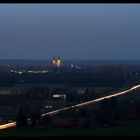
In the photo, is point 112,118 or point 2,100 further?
point 2,100

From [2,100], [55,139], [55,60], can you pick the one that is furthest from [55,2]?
[55,60]

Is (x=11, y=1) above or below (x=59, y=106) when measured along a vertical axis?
above

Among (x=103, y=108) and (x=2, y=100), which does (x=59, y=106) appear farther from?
(x=103, y=108)

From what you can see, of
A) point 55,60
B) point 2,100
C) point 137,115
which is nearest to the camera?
point 137,115

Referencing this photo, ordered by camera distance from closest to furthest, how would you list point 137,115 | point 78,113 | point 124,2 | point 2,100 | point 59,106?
point 124,2 < point 137,115 < point 78,113 < point 59,106 < point 2,100

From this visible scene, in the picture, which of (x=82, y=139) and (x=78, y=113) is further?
(x=78, y=113)

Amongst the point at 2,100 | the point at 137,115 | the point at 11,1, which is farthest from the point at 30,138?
the point at 2,100

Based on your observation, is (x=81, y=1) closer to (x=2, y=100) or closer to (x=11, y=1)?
(x=11, y=1)

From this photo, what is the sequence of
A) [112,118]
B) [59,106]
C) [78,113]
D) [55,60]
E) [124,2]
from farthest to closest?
[55,60], [59,106], [78,113], [112,118], [124,2]

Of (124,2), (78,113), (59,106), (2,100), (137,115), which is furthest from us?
(2,100)
